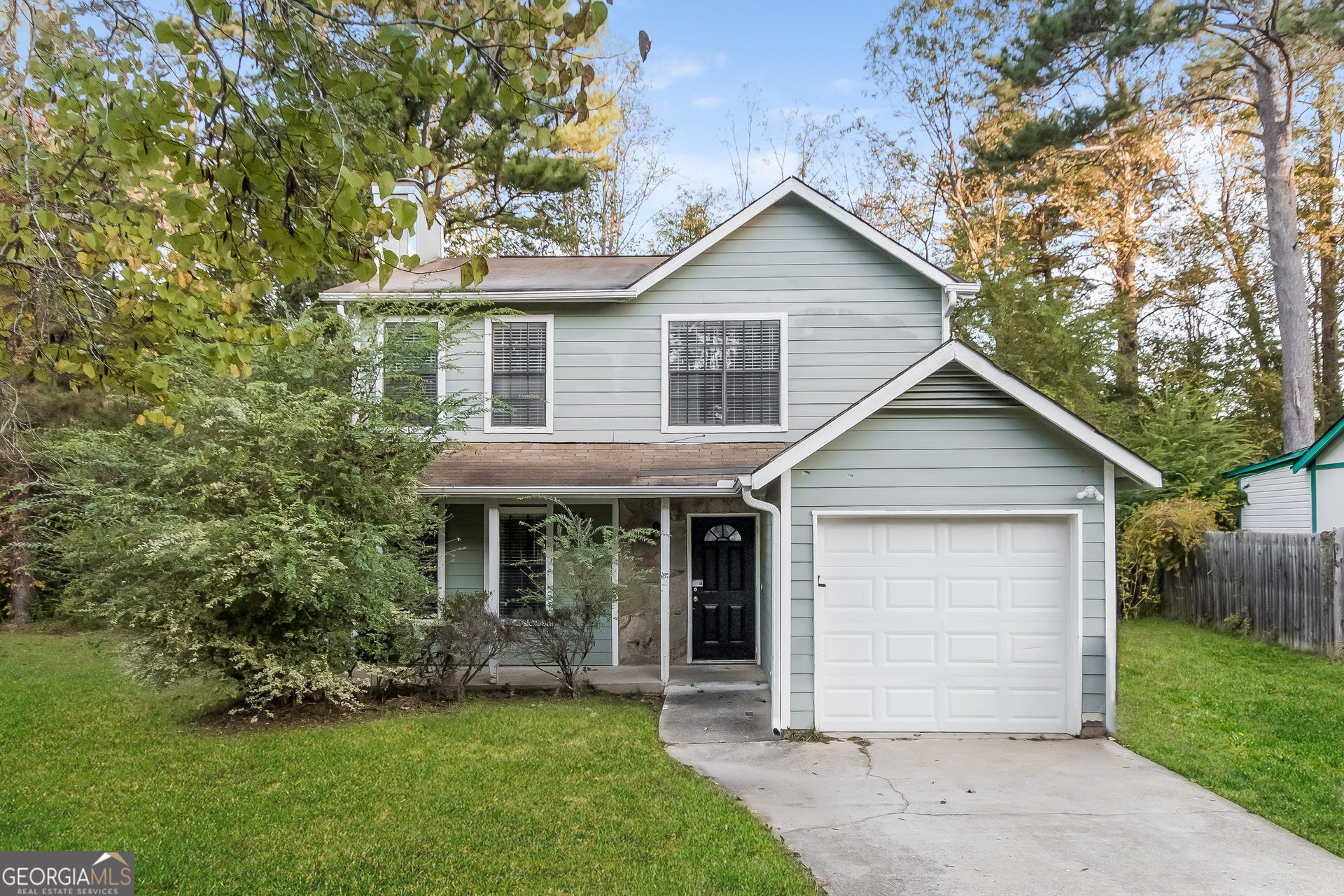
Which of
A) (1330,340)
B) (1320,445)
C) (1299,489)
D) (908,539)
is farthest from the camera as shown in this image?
(1330,340)

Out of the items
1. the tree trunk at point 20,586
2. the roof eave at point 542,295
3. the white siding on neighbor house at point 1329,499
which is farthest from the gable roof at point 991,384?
the tree trunk at point 20,586

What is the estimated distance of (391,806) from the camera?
19.7ft

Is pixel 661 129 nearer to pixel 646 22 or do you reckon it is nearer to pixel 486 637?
pixel 486 637

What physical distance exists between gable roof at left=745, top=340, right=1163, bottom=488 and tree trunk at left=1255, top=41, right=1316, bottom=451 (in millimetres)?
12339

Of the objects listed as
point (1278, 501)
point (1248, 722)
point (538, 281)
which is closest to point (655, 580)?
point (538, 281)

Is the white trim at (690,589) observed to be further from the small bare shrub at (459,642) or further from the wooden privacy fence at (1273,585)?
the wooden privacy fence at (1273,585)

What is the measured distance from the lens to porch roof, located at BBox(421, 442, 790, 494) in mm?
9898

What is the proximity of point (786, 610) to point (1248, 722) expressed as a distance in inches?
189

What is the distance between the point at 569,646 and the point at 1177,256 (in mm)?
20871

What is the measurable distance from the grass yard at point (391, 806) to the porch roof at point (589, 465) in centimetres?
257

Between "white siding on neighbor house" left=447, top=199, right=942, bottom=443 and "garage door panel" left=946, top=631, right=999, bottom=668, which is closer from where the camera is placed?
"garage door panel" left=946, top=631, right=999, bottom=668

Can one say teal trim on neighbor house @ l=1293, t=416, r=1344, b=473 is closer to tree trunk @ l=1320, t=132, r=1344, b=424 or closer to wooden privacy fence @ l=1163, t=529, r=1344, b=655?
wooden privacy fence @ l=1163, t=529, r=1344, b=655

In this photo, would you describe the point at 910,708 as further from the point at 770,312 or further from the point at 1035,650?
the point at 770,312

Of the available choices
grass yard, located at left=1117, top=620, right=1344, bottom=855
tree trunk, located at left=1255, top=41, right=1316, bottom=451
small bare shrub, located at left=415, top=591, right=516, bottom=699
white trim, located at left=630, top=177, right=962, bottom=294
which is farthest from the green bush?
tree trunk, located at left=1255, top=41, right=1316, bottom=451
